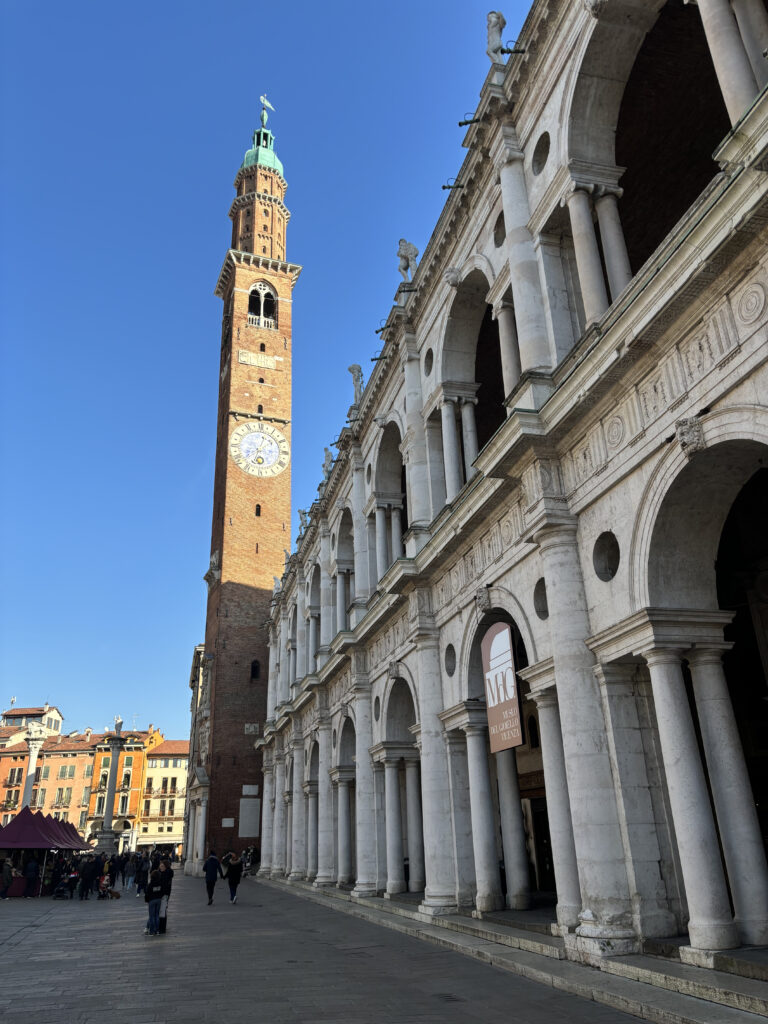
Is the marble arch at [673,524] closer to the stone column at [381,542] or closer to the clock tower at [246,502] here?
the stone column at [381,542]

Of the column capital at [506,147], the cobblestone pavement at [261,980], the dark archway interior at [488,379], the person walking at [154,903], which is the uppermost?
the dark archway interior at [488,379]

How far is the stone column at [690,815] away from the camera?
27.2 feet

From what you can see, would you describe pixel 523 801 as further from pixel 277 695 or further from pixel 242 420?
pixel 242 420

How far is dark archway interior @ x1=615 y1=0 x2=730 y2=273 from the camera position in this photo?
41.7ft

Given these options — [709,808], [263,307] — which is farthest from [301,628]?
[263,307]

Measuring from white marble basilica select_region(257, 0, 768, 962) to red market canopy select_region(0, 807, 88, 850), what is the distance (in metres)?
13.2

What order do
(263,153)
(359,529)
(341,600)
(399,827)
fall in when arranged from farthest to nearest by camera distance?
(263,153), (341,600), (359,529), (399,827)

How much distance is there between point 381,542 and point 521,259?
34.8ft

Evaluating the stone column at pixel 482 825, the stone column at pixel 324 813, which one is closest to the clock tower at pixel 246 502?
the stone column at pixel 324 813

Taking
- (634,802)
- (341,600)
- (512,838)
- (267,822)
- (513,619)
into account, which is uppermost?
(341,600)

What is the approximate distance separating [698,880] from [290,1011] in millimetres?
4458

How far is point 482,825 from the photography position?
14.4m

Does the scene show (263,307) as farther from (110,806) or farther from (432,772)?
(432,772)

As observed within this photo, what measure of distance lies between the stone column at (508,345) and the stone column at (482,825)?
21.7 feet
